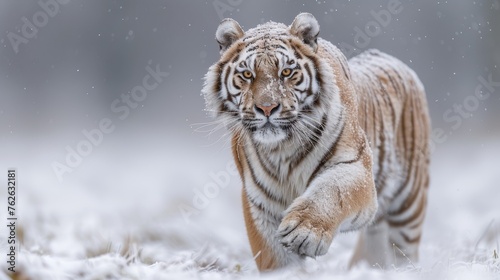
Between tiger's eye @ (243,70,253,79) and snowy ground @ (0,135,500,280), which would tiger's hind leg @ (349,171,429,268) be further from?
tiger's eye @ (243,70,253,79)

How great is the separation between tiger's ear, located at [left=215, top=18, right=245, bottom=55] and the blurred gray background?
6.74 meters

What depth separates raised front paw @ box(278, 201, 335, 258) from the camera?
272cm

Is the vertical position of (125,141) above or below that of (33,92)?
below

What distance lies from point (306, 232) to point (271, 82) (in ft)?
1.87

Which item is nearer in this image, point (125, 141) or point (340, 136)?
point (340, 136)

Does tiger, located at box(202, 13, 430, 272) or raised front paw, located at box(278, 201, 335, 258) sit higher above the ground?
tiger, located at box(202, 13, 430, 272)

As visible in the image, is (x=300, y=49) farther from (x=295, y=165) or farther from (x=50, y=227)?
(x=50, y=227)

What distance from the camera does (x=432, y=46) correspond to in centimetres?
1248

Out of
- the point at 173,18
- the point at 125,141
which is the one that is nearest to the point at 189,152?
the point at 125,141

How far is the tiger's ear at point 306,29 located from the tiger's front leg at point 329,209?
1.64 feet

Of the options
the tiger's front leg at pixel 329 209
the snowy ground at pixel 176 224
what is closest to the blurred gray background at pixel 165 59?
the snowy ground at pixel 176 224

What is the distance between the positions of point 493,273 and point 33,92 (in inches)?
427

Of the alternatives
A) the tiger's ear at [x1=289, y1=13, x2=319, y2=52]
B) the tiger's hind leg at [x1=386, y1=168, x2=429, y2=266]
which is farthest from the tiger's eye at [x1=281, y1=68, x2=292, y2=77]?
the tiger's hind leg at [x1=386, y1=168, x2=429, y2=266]

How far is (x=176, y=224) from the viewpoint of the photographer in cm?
519
